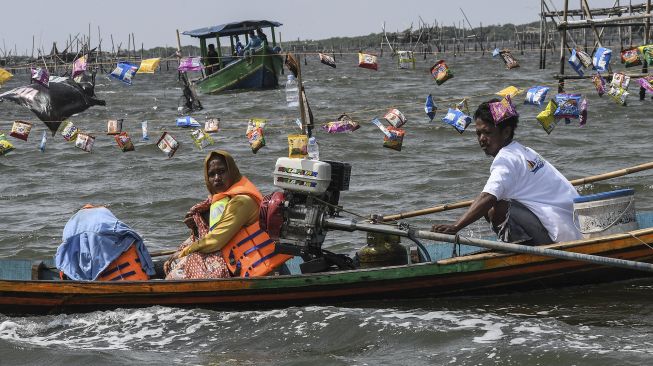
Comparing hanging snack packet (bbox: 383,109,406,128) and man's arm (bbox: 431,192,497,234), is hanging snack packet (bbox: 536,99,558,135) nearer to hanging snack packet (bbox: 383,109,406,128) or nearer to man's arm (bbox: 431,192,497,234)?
hanging snack packet (bbox: 383,109,406,128)

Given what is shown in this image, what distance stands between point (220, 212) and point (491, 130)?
202cm

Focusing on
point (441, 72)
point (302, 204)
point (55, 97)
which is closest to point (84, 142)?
point (55, 97)

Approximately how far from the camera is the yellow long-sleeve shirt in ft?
24.8

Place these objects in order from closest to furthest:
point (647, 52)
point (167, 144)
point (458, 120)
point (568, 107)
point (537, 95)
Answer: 1. point (568, 107)
2. point (537, 95)
3. point (458, 120)
4. point (647, 52)
5. point (167, 144)

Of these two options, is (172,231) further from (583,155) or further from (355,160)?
(583,155)

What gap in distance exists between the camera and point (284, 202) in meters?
7.49

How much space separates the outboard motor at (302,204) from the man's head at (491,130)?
40.9 inches

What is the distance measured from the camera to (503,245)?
23.6 ft

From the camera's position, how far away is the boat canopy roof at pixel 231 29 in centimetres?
3256

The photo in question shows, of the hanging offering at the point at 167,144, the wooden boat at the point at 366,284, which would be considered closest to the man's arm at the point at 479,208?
the wooden boat at the point at 366,284

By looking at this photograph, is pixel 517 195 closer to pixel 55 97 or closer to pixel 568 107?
pixel 568 107

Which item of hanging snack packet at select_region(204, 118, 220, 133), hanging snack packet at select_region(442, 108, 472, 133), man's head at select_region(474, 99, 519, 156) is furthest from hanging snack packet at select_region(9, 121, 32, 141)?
man's head at select_region(474, 99, 519, 156)

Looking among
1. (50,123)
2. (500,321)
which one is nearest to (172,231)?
(50,123)

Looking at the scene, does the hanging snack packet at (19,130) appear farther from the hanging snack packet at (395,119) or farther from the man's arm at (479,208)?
the man's arm at (479,208)
